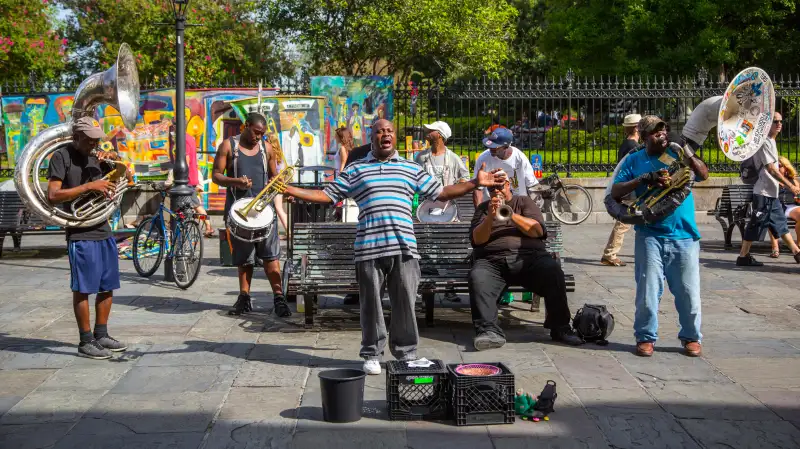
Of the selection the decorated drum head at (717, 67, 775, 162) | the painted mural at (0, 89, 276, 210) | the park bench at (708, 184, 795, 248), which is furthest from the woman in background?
the painted mural at (0, 89, 276, 210)

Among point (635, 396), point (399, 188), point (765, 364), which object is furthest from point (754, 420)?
point (399, 188)

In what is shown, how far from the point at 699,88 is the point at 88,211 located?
13458mm

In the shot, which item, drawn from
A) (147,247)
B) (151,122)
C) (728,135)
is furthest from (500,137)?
(151,122)

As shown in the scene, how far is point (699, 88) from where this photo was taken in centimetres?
1717

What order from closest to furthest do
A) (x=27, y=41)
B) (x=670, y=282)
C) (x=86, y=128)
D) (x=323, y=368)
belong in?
(x=323, y=368) < (x=86, y=128) < (x=670, y=282) < (x=27, y=41)

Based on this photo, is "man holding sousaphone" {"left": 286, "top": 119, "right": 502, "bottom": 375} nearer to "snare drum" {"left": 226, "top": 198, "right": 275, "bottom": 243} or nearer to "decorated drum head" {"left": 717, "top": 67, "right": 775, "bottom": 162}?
"snare drum" {"left": 226, "top": 198, "right": 275, "bottom": 243}

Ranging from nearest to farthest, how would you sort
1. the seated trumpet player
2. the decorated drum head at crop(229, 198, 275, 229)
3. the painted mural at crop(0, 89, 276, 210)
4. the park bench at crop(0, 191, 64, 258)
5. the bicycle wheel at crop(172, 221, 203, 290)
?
1. the seated trumpet player
2. the decorated drum head at crop(229, 198, 275, 229)
3. the bicycle wheel at crop(172, 221, 203, 290)
4. the park bench at crop(0, 191, 64, 258)
5. the painted mural at crop(0, 89, 276, 210)

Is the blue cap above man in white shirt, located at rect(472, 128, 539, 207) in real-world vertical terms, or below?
above

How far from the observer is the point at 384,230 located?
20.1 ft

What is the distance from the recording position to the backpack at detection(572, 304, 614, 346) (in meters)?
7.20

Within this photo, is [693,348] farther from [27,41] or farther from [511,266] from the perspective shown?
[27,41]

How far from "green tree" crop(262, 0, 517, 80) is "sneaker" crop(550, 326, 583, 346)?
18252mm

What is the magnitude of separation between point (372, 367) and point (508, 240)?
6.16 feet

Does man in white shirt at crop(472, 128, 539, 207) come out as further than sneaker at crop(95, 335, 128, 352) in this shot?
Yes
